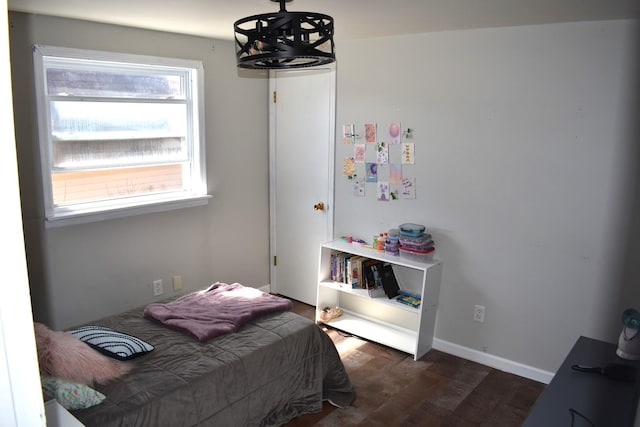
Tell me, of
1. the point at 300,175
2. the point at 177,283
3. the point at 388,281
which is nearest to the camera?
the point at 388,281

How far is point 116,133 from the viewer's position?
3582mm

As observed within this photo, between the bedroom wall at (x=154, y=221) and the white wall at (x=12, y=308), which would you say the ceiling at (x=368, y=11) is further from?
the white wall at (x=12, y=308)

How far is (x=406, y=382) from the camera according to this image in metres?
3.32

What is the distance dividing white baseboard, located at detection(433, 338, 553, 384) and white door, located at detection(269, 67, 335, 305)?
133 centimetres

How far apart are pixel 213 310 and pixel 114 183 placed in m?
1.35

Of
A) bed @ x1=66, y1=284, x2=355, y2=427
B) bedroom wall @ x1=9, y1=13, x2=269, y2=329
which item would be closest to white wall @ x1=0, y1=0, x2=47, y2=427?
bed @ x1=66, y1=284, x2=355, y2=427

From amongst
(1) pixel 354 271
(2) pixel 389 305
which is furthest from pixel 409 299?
(1) pixel 354 271

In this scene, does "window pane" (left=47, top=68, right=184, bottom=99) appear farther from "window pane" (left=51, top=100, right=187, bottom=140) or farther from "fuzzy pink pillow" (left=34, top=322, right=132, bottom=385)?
"fuzzy pink pillow" (left=34, top=322, right=132, bottom=385)

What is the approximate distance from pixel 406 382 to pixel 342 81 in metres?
2.38

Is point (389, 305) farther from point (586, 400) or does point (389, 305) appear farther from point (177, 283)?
point (586, 400)

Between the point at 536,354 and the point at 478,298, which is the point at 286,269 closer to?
the point at 478,298

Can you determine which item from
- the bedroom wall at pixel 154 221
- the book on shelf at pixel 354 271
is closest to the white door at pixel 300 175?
the bedroom wall at pixel 154 221

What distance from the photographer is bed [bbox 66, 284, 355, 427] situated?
2.25m

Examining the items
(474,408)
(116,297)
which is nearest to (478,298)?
(474,408)
